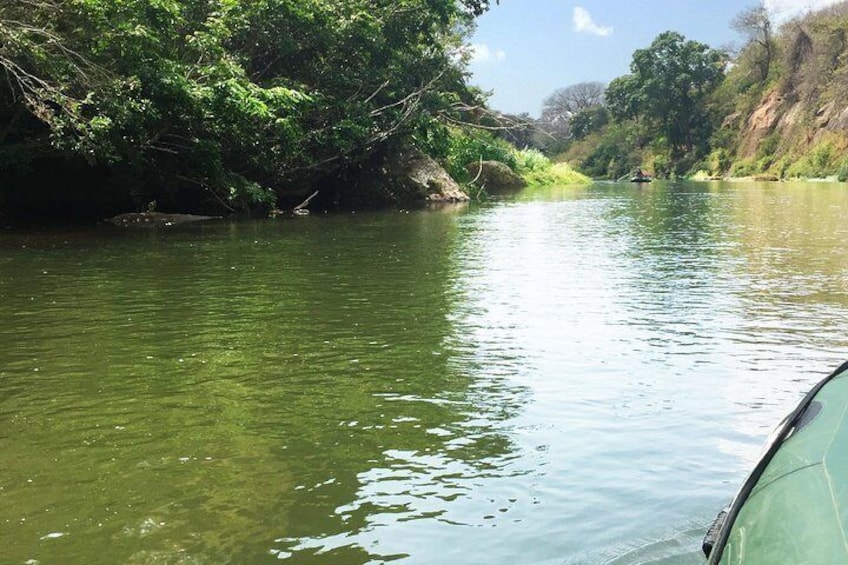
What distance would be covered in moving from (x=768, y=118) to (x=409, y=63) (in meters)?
47.7

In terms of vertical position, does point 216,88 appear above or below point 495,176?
above

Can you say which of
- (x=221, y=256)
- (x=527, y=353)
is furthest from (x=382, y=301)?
(x=221, y=256)

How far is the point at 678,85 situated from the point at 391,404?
3033 inches

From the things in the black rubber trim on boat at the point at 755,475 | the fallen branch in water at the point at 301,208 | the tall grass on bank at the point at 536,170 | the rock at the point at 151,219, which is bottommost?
the black rubber trim on boat at the point at 755,475

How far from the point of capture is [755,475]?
2.23 m

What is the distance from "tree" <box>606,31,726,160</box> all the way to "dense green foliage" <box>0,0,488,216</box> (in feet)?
170

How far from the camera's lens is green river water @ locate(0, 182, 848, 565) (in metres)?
3.27

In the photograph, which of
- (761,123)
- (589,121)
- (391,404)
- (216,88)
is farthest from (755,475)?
(589,121)

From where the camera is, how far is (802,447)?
2180mm

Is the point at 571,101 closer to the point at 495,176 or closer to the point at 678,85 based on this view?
the point at 678,85

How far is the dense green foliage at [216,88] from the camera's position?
14.2m

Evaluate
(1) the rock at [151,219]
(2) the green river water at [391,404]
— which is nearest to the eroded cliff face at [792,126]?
(1) the rock at [151,219]

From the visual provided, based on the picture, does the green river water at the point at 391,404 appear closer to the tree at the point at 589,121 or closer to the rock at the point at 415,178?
the rock at the point at 415,178

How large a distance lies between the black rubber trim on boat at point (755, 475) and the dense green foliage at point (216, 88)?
1308 cm
